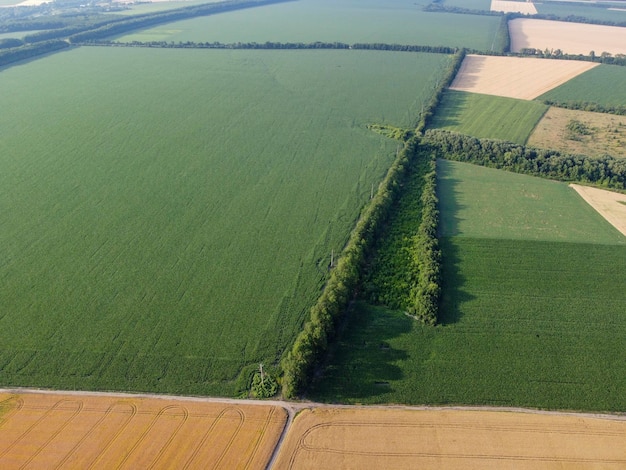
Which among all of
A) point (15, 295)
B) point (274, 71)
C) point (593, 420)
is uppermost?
point (274, 71)

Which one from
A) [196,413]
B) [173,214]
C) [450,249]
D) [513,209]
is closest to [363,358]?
[196,413]

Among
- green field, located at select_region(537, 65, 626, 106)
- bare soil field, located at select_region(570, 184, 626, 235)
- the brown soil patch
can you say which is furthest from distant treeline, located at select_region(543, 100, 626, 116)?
the brown soil patch

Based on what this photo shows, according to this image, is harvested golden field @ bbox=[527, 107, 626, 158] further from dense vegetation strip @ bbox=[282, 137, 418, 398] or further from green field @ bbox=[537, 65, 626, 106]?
dense vegetation strip @ bbox=[282, 137, 418, 398]

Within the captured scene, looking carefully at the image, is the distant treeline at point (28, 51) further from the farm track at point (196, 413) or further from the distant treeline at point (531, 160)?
the farm track at point (196, 413)

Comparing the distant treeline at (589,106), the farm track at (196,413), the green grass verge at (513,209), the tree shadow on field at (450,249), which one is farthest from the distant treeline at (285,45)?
the farm track at (196,413)

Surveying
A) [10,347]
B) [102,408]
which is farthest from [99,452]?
[10,347]

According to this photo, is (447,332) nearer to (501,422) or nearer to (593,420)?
(501,422)

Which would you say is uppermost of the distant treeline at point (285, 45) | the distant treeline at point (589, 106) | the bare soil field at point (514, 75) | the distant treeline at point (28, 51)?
the distant treeline at point (28, 51)

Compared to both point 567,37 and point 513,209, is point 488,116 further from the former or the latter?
point 567,37
